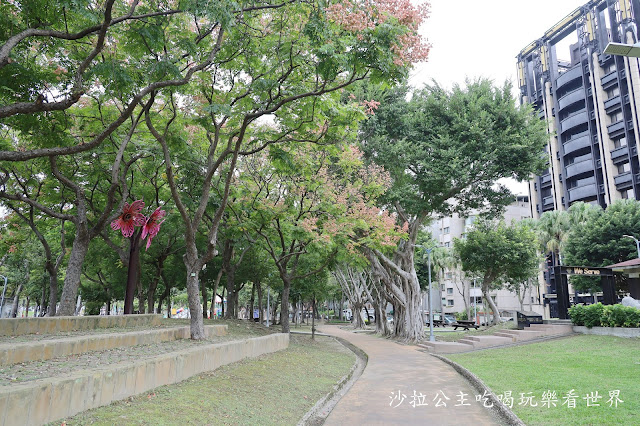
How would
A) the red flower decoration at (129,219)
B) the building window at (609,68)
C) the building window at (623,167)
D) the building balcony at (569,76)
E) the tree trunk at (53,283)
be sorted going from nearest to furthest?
the red flower decoration at (129,219) < the tree trunk at (53,283) < the building window at (623,167) < the building window at (609,68) < the building balcony at (569,76)

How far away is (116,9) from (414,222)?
1862 centimetres

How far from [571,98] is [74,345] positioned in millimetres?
58336

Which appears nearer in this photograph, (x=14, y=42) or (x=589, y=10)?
(x=14, y=42)

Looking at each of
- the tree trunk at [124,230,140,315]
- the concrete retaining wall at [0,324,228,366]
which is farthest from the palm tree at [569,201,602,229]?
the concrete retaining wall at [0,324,228,366]

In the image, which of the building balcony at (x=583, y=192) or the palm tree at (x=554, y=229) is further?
the building balcony at (x=583, y=192)

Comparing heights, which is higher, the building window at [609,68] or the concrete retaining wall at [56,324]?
the building window at [609,68]

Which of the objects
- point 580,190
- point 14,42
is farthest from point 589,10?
point 14,42

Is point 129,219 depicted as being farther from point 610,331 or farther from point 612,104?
point 612,104

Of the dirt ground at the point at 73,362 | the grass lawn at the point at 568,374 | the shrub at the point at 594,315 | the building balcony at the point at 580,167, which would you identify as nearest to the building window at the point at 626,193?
the building balcony at the point at 580,167

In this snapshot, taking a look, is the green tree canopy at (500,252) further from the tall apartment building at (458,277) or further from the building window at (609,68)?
the tall apartment building at (458,277)

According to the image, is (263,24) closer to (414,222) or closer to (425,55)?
(425,55)

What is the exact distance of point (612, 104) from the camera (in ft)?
154

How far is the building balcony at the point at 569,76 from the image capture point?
5156 centimetres

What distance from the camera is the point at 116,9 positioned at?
988 centimetres
